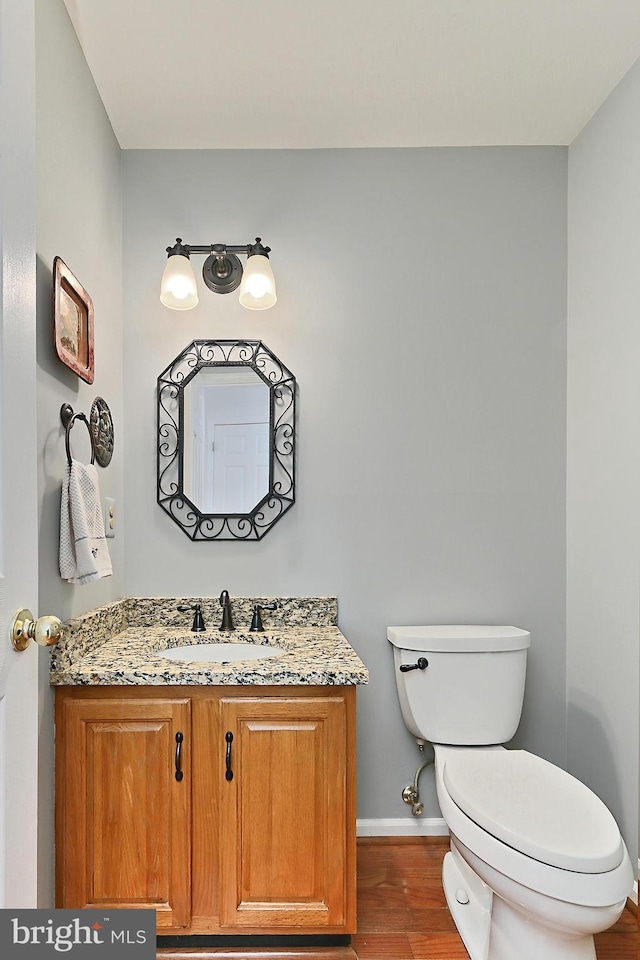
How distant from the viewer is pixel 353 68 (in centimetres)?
207

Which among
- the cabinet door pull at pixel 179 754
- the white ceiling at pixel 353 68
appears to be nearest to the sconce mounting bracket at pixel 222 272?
the white ceiling at pixel 353 68

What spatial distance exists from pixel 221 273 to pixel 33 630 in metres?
1.69

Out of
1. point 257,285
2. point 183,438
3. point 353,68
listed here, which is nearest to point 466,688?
point 183,438

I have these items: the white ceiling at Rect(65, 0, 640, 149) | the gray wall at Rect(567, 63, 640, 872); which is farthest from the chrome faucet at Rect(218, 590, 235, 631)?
the white ceiling at Rect(65, 0, 640, 149)

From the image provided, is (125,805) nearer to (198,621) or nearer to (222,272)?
(198,621)

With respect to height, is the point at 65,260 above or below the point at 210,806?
above

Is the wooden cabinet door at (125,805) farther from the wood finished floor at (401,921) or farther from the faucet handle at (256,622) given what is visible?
the faucet handle at (256,622)

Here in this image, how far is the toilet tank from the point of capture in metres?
2.23

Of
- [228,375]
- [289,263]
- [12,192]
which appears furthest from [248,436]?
[12,192]

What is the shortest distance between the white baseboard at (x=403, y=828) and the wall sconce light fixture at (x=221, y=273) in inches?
71.2

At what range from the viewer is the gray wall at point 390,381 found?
2.46m

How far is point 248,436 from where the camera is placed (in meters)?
2.45

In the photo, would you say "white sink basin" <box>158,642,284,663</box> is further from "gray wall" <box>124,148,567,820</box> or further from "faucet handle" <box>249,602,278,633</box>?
"gray wall" <box>124,148,567,820</box>

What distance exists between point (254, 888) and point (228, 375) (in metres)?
1.56
